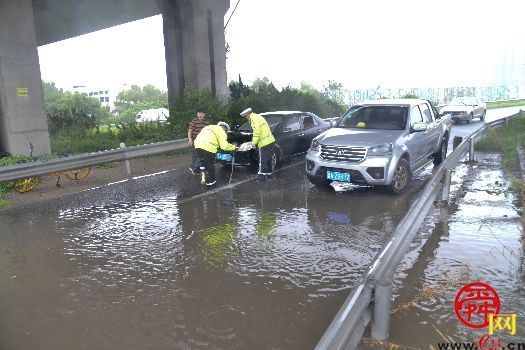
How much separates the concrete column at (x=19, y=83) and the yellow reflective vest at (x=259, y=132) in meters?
6.97

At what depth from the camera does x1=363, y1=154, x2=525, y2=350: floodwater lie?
3.21 m

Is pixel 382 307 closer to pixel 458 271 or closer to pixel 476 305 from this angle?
pixel 476 305

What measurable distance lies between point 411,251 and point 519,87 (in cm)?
5337

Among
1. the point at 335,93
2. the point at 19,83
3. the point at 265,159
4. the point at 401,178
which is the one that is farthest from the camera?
the point at 335,93

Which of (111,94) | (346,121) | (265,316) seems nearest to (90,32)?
Result: (346,121)

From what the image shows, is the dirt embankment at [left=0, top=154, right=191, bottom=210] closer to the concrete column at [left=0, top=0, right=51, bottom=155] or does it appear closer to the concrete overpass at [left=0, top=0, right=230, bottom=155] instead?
the concrete column at [left=0, top=0, right=51, bottom=155]

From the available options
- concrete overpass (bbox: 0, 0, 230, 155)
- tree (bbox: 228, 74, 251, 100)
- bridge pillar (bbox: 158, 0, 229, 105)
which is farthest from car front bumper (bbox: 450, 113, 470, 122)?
bridge pillar (bbox: 158, 0, 229, 105)

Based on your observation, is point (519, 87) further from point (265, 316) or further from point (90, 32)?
point (265, 316)

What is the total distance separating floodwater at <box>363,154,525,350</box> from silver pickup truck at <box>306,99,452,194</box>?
46.1 inches

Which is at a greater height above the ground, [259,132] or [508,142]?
[259,132]

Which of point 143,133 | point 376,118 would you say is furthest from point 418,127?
point 143,133

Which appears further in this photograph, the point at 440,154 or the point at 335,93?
the point at 335,93

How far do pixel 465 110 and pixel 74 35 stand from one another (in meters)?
25.2

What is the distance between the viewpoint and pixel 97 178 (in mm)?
10133
